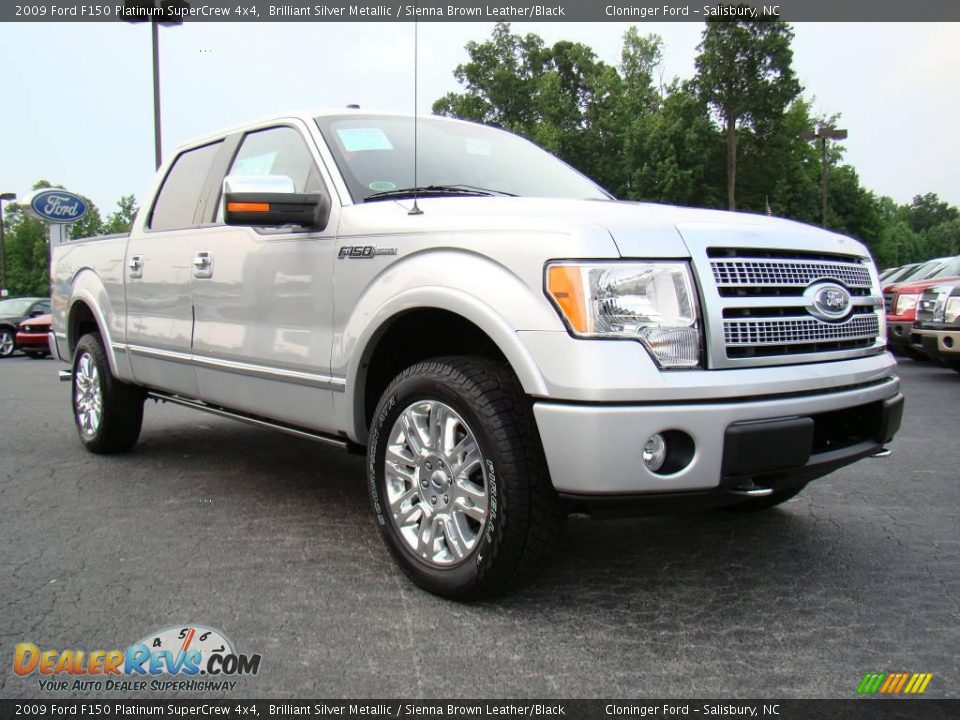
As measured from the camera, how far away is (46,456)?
557 cm

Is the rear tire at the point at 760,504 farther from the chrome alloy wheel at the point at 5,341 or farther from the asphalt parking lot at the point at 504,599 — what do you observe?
the chrome alloy wheel at the point at 5,341

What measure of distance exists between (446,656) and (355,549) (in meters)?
1.13

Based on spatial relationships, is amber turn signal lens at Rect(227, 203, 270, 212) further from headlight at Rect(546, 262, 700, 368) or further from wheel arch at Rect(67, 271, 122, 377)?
wheel arch at Rect(67, 271, 122, 377)

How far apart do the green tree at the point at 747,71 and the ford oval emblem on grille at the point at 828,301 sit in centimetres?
4040

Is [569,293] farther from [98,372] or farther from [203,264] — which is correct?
[98,372]

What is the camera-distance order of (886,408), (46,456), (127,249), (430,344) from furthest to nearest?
(46,456), (127,249), (430,344), (886,408)

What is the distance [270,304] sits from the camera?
3775mm

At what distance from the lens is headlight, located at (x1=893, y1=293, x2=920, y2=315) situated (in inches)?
442

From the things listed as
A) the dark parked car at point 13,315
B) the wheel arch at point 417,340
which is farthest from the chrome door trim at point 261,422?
the dark parked car at point 13,315

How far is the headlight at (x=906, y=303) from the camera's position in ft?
36.8

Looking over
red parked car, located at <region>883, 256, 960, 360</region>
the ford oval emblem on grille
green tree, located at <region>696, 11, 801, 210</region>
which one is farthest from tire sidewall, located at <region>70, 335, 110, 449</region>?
green tree, located at <region>696, 11, 801, 210</region>

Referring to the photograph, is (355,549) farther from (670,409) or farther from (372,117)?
(372,117)

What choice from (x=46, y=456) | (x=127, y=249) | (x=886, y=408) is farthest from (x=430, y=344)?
(x=46, y=456)

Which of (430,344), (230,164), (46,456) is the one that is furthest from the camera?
(46,456)
